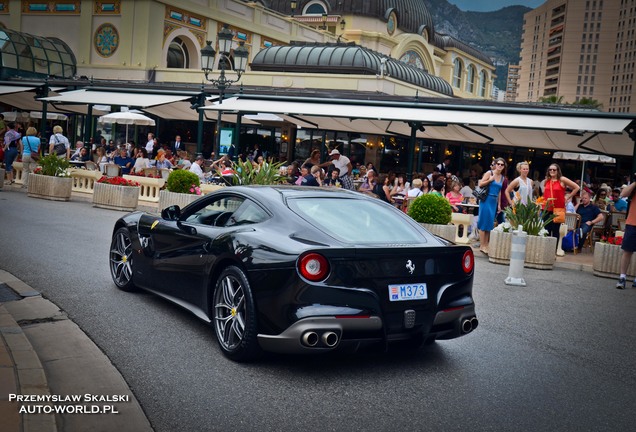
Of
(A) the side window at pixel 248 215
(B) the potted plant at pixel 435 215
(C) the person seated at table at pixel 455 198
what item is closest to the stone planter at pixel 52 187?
(C) the person seated at table at pixel 455 198

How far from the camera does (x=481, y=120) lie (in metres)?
19.8

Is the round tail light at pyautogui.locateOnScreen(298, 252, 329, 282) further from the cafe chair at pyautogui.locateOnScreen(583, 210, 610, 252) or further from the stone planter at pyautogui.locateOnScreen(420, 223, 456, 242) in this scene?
the cafe chair at pyautogui.locateOnScreen(583, 210, 610, 252)

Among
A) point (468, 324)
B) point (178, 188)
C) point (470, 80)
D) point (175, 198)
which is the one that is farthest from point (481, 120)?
point (470, 80)

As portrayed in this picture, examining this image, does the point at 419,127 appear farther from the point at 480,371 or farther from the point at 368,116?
the point at 480,371

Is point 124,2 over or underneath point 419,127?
over

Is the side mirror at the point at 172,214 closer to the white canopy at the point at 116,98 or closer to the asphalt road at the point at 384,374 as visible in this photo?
the asphalt road at the point at 384,374

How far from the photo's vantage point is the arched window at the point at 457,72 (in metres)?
79.9

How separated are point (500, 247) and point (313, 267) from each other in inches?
336

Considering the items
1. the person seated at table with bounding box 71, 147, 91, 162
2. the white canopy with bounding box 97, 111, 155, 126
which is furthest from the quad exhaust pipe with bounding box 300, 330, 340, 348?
the person seated at table with bounding box 71, 147, 91, 162

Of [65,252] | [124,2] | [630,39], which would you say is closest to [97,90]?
[65,252]

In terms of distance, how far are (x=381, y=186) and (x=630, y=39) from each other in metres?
187

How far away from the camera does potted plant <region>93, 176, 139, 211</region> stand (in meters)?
18.8

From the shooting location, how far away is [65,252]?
11117mm

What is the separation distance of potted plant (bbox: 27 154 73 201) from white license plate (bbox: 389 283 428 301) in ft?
53.8
